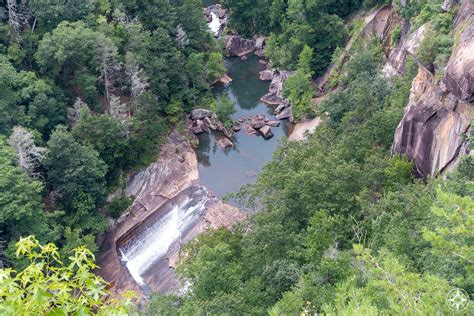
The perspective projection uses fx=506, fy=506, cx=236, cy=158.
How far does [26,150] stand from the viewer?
2619 cm

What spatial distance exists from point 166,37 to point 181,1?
5275mm

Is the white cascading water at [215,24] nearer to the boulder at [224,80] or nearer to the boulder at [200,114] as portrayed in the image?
the boulder at [224,80]

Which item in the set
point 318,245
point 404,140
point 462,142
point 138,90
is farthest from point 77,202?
point 462,142

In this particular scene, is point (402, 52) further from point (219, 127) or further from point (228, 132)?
point (219, 127)

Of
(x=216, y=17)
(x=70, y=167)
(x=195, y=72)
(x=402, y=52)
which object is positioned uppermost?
(x=216, y=17)

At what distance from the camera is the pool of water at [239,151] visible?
115ft

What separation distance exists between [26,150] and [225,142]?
51.0 feet

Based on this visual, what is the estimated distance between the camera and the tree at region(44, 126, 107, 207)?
27188 mm

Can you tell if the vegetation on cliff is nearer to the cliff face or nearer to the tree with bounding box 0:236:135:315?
the cliff face

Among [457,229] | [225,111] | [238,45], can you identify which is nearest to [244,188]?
[225,111]

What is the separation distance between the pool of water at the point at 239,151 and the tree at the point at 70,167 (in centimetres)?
875

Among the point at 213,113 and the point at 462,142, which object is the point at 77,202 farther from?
the point at 462,142

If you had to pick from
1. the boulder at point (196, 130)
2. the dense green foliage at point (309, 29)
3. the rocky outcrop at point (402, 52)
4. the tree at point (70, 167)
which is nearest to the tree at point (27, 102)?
the tree at point (70, 167)

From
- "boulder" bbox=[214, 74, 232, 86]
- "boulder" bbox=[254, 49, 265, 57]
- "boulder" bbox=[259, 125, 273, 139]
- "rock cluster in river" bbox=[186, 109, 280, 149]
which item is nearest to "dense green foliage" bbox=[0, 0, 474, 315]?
"rock cluster in river" bbox=[186, 109, 280, 149]
